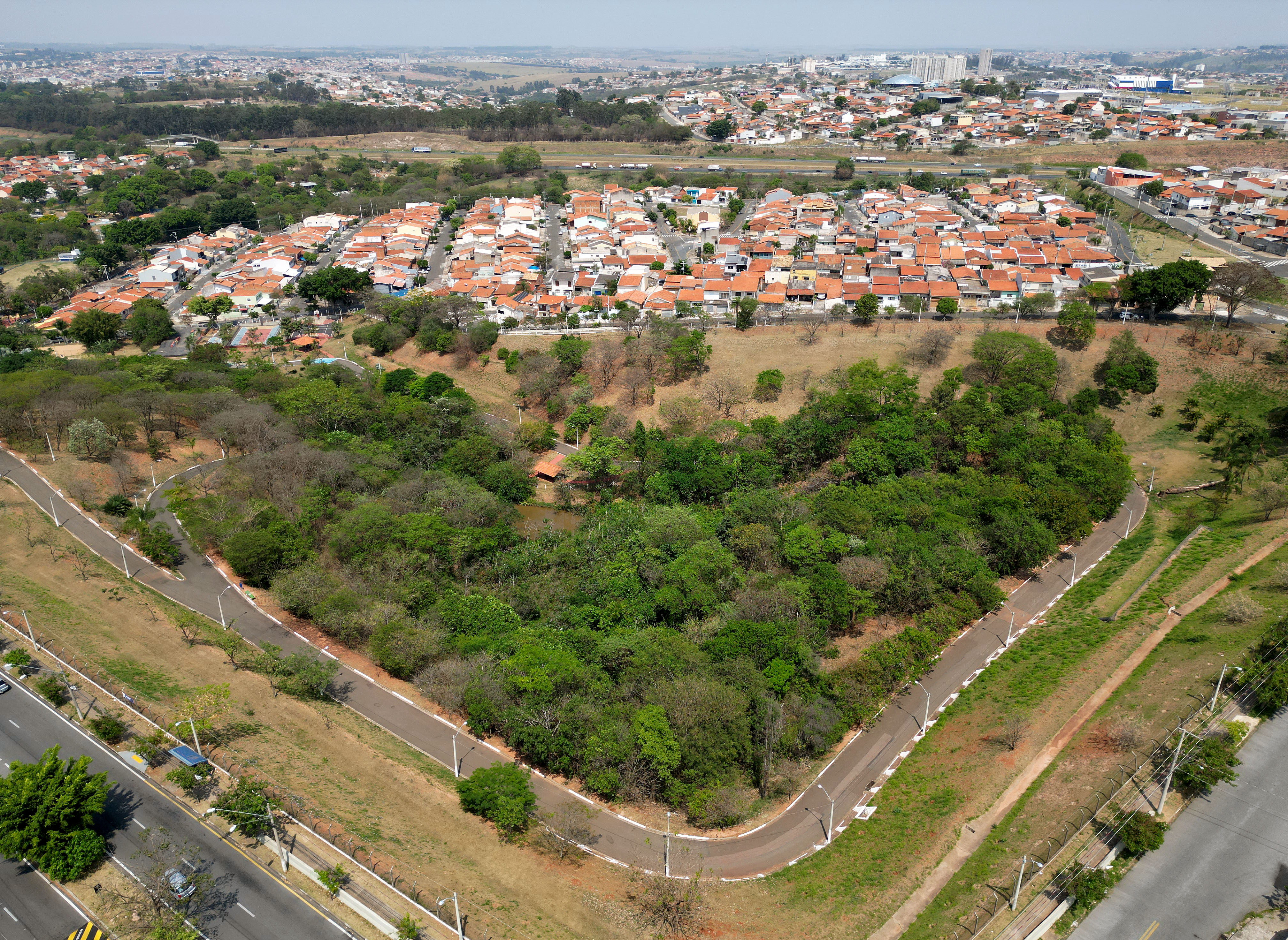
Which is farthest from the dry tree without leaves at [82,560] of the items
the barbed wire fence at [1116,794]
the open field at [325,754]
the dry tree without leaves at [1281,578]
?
the dry tree without leaves at [1281,578]

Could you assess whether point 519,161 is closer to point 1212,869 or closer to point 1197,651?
point 1197,651

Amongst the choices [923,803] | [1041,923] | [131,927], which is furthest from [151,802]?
[1041,923]

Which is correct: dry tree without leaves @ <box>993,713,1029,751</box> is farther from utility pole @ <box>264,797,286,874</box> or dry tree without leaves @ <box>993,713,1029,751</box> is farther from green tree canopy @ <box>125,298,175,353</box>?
green tree canopy @ <box>125,298,175,353</box>

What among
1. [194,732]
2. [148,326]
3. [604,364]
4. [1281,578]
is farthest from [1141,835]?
[148,326]

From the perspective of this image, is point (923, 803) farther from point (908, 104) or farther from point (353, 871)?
point (908, 104)

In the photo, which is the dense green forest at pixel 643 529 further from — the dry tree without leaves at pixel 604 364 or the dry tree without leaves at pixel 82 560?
the dry tree without leaves at pixel 82 560

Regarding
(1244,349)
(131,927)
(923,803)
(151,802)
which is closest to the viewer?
(131,927)
